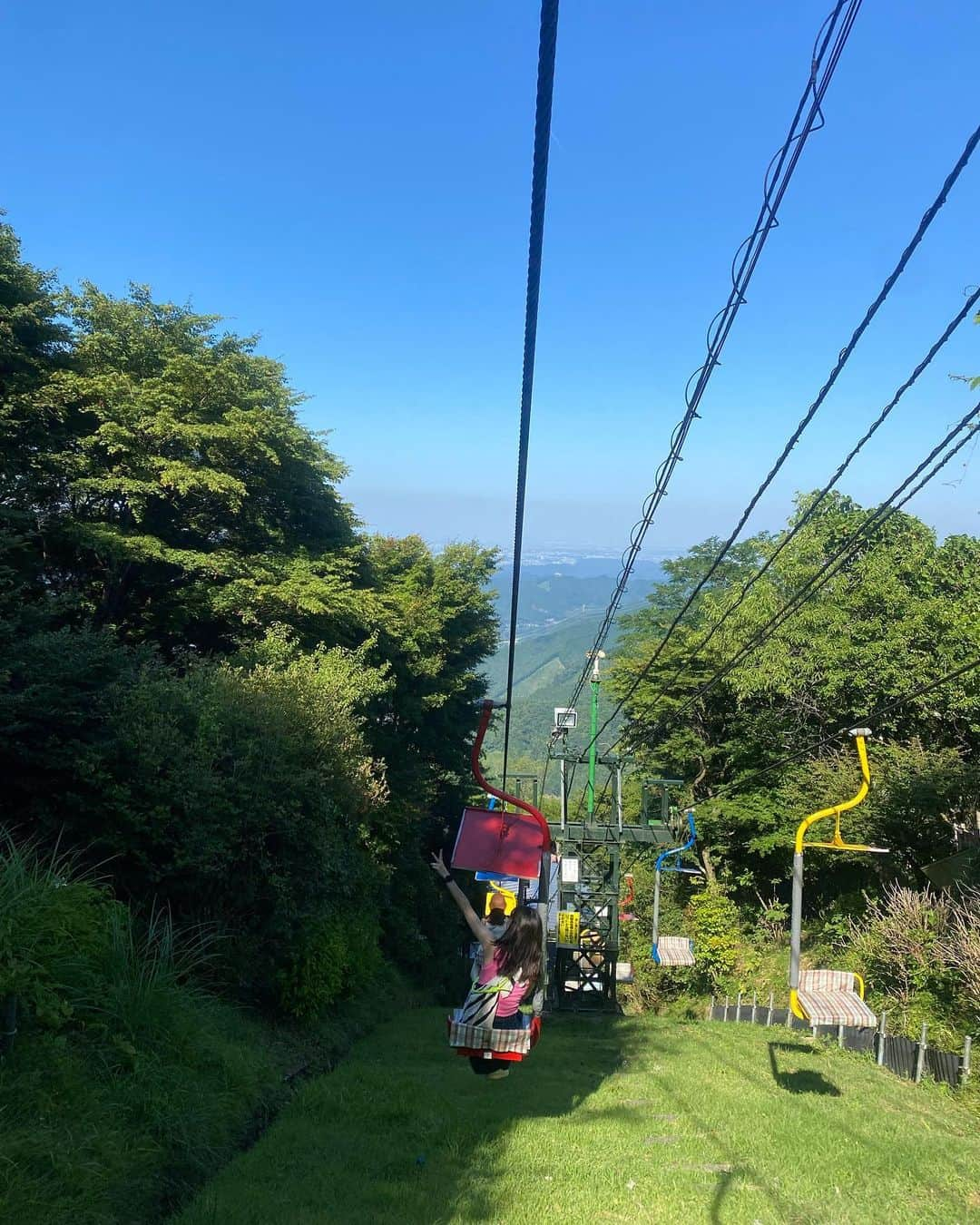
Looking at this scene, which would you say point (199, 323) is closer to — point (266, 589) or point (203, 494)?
point (203, 494)

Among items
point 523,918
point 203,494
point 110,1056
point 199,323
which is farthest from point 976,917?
point 199,323

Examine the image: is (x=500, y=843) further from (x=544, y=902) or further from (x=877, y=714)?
(x=877, y=714)

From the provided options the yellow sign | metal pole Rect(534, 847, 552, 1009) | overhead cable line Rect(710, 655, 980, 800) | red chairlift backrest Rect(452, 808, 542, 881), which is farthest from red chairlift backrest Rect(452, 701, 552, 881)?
the yellow sign

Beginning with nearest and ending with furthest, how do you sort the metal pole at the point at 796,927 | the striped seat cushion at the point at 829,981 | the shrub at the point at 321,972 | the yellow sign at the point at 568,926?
the metal pole at the point at 796,927
the striped seat cushion at the point at 829,981
the shrub at the point at 321,972
the yellow sign at the point at 568,926

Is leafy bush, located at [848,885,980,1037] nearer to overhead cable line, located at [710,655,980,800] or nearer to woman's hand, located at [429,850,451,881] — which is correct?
overhead cable line, located at [710,655,980,800]

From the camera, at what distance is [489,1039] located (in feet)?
25.0

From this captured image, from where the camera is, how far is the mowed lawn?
648 cm

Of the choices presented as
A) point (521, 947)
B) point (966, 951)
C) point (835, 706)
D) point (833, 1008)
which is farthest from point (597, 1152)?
point (835, 706)

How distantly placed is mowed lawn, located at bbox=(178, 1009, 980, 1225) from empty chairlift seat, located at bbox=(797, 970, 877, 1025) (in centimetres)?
100

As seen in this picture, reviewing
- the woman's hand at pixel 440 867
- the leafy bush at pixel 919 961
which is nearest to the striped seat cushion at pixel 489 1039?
the woman's hand at pixel 440 867

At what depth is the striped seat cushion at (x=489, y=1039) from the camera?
Result: 7633 mm

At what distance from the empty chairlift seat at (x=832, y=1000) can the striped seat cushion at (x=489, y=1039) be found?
4.47 meters

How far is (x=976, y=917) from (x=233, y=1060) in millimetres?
Result: 13303

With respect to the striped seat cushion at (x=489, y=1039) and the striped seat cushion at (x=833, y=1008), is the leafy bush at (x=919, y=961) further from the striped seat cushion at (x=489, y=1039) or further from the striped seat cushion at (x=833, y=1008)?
the striped seat cushion at (x=489, y=1039)
